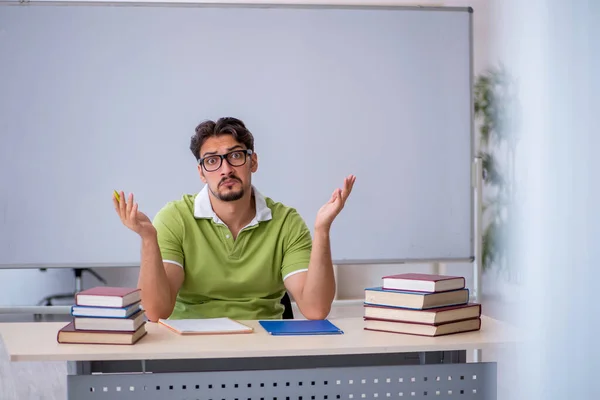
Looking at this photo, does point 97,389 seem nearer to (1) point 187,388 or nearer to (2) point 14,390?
(1) point 187,388

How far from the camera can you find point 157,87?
10.4 ft

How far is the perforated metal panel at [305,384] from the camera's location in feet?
4.89

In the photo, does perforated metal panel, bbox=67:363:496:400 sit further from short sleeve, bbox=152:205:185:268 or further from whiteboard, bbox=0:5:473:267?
whiteboard, bbox=0:5:473:267

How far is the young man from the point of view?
80.9 inches

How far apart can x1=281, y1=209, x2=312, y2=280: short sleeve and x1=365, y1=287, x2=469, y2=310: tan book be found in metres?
0.39

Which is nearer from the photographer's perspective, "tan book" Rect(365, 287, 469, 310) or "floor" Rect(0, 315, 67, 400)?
"tan book" Rect(365, 287, 469, 310)

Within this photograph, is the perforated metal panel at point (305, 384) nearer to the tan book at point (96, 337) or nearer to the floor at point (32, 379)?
the tan book at point (96, 337)

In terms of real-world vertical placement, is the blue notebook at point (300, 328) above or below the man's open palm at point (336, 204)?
below

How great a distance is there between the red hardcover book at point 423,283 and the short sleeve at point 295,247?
0.43m

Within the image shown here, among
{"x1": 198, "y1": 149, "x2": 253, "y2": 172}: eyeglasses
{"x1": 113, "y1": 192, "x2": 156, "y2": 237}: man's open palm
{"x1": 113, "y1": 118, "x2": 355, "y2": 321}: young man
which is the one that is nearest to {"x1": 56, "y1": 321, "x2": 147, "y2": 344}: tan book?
{"x1": 113, "y1": 192, "x2": 156, "y2": 237}: man's open palm

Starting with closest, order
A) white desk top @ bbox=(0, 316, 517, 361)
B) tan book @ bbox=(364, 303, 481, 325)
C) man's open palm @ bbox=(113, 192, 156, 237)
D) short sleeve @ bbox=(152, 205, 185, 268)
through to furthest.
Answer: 1. white desk top @ bbox=(0, 316, 517, 361)
2. tan book @ bbox=(364, 303, 481, 325)
3. man's open palm @ bbox=(113, 192, 156, 237)
4. short sleeve @ bbox=(152, 205, 185, 268)

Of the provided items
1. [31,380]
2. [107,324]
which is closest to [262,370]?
[107,324]

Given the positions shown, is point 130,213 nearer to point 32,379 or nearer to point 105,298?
point 105,298

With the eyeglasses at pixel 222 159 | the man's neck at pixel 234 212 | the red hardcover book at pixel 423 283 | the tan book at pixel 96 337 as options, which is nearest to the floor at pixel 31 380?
the man's neck at pixel 234 212
